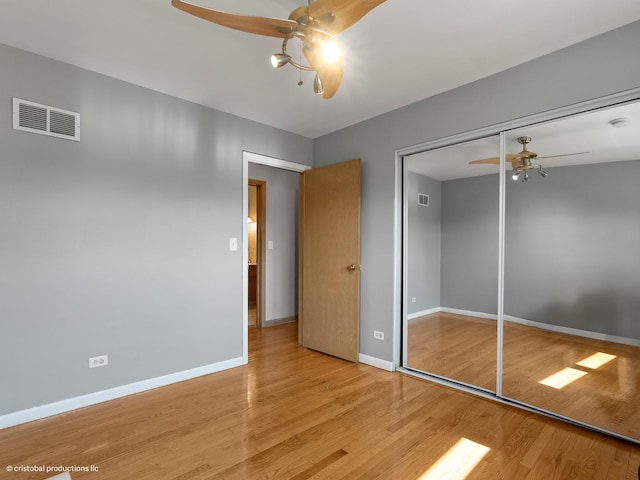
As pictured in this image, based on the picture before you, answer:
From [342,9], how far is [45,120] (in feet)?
7.65

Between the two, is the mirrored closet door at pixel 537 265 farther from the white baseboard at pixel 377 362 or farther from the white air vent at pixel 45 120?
the white air vent at pixel 45 120

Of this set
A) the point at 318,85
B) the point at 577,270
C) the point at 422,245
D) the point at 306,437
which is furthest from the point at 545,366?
the point at 318,85

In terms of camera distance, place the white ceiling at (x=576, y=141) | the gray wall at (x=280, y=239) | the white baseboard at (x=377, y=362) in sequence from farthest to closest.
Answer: the gray wall at (x=280, y=239), the white baseboard at (x=377, y=362), the white ceiling at (x=576, y=141)

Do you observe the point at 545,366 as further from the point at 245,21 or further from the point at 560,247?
the point at 245,21

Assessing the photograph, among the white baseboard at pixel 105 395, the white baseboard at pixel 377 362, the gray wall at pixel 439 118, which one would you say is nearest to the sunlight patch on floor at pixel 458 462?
the white baseboard at pixel 377 362

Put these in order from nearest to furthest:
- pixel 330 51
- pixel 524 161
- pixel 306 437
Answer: pixel 330 51
pixel 306 437
pixel 524 161

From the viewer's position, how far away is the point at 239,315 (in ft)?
11.5

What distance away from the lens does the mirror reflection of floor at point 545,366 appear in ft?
7.27

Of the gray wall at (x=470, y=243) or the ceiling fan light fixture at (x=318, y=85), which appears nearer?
the ceiling fan light fixture at (x=318, y=85)

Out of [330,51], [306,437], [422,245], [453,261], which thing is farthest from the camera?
[422,245]

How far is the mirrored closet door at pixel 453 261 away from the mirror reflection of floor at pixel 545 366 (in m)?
0.01

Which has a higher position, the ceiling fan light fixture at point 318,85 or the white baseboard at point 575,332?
the ceiling fan light fixture at point 318,85

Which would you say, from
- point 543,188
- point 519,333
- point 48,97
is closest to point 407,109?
point 543,188

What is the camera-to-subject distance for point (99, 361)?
261 centimetres
